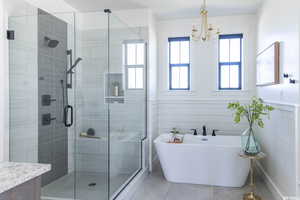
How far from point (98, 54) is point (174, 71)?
199 cm

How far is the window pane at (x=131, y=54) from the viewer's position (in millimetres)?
3773

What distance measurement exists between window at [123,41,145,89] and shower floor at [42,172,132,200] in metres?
1.40

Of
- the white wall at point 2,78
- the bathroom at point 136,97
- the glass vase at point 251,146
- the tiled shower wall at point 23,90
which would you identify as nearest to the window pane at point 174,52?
the bathroom at point 136,97

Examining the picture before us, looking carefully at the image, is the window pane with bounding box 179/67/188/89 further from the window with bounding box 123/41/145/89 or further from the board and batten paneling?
the window with bounding box 123/41/145/89

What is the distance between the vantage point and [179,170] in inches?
144

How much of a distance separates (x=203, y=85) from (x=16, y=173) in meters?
3.76

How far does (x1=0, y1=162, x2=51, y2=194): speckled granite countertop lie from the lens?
1.21 meters

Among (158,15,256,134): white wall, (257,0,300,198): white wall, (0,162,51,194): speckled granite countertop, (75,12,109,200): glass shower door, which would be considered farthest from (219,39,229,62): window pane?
(0,162,51,194): speckled granite countertop

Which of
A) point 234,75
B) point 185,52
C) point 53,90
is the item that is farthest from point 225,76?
point 53,90

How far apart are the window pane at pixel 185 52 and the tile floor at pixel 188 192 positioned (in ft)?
7.53

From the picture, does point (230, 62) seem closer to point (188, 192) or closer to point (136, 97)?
point (136, 97)

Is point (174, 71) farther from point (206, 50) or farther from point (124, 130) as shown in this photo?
point (124, 130)

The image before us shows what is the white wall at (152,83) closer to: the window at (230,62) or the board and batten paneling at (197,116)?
the board and batten paneling at (197,116)

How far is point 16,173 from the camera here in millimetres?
1365
